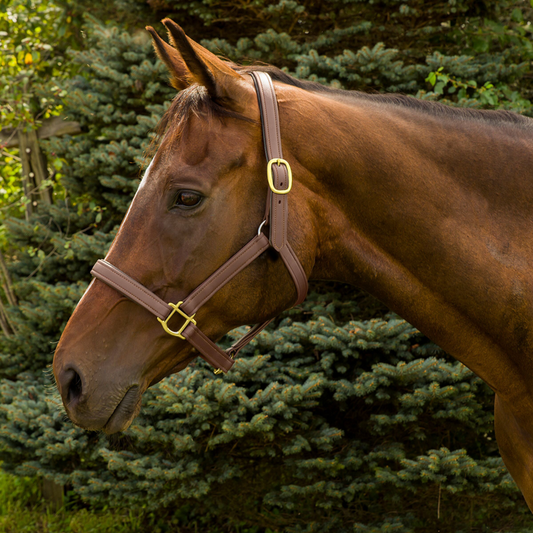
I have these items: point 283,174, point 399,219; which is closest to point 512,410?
point 399,219

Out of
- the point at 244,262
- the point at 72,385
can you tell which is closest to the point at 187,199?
the point at 244,262

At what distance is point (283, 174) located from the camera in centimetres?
141

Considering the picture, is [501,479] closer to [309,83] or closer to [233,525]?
[233,525]

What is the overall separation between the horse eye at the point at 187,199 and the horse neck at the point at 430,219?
33 cm

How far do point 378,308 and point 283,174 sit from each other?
2.27 m

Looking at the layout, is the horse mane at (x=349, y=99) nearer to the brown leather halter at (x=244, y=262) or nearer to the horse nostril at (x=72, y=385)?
the brown leather halter at (x=244, y=262)

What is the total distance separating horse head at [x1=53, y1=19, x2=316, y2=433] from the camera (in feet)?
4.47

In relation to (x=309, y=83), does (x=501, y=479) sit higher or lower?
lower

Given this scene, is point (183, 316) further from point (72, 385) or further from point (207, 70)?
point (207, 70)

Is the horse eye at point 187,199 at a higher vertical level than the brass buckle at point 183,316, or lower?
higher

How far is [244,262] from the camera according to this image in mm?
1414

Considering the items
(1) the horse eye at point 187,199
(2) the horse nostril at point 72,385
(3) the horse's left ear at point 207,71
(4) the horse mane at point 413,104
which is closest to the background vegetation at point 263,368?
(4) the horse mane at point 413,104

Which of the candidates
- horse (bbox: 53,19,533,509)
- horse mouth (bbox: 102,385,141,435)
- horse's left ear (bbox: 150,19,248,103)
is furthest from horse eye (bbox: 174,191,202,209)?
horse mouth (bbox: 102,385,141,435)

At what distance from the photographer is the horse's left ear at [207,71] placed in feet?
4.27
